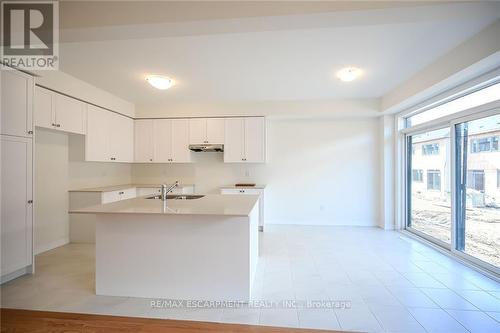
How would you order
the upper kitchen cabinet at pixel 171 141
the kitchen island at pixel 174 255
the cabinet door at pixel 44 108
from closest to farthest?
the kitchen island at pixel 174 255 → the cabinet door at pixel 44 108 → the upper kitchen cabinet at pixel 171 141

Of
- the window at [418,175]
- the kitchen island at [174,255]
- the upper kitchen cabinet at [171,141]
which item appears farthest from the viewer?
the upper kitchen cabinet at [171,141]

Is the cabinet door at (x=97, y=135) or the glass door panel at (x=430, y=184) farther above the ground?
the cabinet door at (x=97, y=135)

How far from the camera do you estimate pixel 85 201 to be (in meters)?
4.07

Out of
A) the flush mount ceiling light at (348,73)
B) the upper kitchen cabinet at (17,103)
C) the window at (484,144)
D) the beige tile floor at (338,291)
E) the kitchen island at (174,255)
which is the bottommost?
the beige tile floor at (338,291)

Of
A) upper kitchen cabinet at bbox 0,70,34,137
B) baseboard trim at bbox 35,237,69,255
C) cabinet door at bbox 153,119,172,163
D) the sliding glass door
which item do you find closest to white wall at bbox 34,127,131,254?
baseboard trim at bbox 35,237,69,255

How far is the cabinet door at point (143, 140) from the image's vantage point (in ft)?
17.5

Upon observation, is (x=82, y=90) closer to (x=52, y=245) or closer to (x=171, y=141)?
(x=171, y=141)

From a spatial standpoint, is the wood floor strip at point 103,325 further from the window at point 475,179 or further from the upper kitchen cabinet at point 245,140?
the upper kitchen cabinet at point 245,140

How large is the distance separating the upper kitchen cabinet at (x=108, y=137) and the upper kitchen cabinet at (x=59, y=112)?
7.2 inches

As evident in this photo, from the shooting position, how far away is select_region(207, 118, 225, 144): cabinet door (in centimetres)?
514

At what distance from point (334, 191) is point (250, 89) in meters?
2.91

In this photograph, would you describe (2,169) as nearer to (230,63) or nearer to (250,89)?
(230,63)

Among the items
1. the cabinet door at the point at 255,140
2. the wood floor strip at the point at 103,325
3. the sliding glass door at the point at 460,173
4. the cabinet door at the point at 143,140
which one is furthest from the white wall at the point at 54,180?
the sliding glass door at the point at 460,173

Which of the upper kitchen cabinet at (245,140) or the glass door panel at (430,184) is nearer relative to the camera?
the glass door panel at (430,184)
